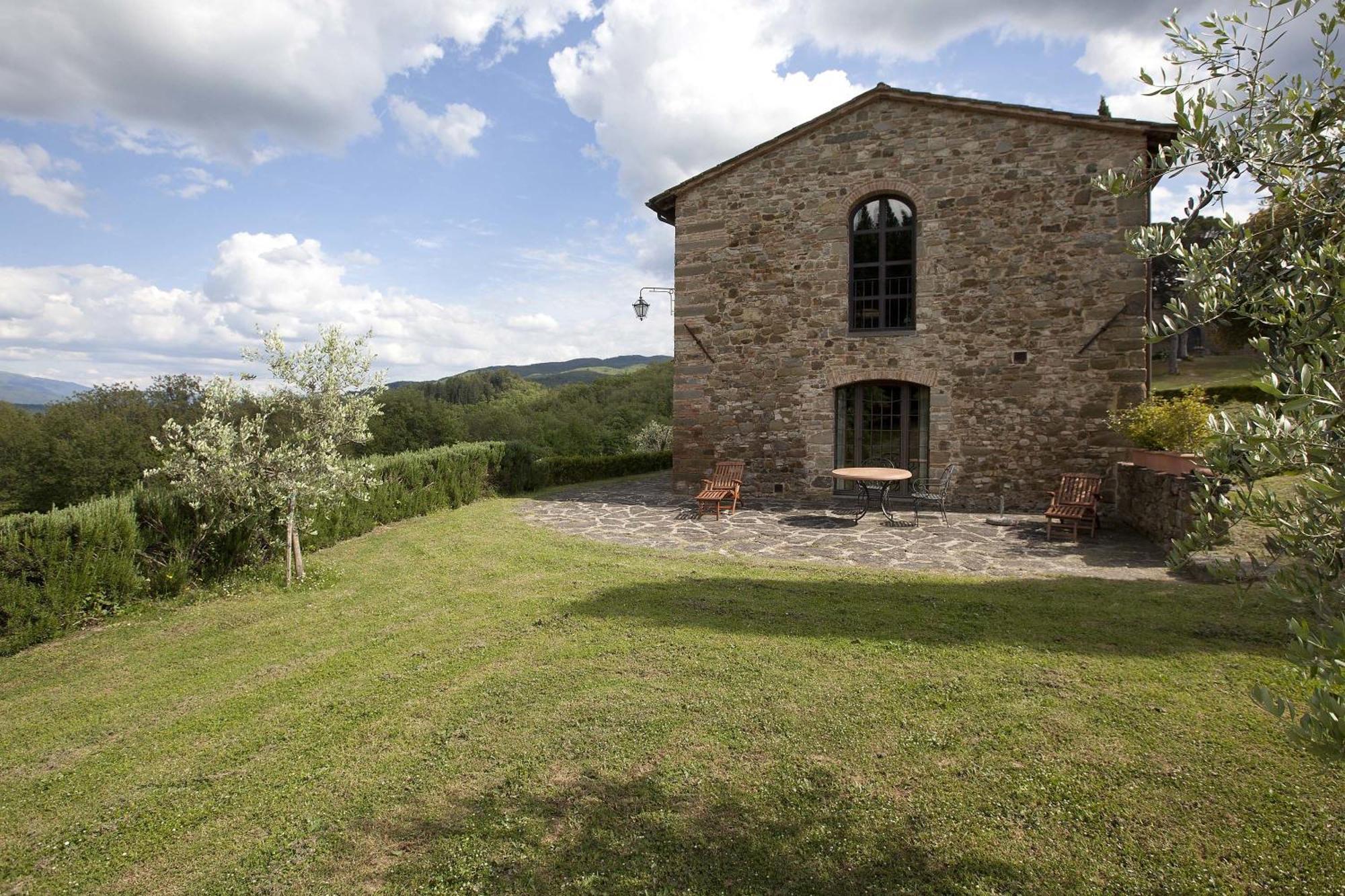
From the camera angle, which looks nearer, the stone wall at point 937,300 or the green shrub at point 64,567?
the green shrub at point 64,567

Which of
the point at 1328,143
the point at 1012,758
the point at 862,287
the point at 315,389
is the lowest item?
the point at 1012,758

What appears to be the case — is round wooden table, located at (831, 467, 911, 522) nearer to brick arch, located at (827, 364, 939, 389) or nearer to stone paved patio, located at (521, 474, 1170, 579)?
stone paved patio, located at (521, 474, 1170, 579)

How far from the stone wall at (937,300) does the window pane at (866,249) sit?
30cm

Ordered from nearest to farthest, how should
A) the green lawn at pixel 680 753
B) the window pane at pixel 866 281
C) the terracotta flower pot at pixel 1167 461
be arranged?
the green lawn at pixel 680 753 → the terracotta flower pot at pixel 1167 461 → the window pane at pixel 866 281

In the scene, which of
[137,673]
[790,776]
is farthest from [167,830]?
[790,776]

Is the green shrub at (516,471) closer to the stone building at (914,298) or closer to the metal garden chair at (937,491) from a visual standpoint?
the stone building at (914,298)

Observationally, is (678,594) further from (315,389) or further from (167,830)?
(315,389)

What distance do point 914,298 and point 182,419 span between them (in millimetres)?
36494

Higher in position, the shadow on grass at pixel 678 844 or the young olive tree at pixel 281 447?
the young olive tree at pixel 281 447

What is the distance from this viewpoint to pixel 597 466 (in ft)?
60.8

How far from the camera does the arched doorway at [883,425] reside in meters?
11.8

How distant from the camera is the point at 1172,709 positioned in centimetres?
387

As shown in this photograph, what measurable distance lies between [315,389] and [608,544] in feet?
14.0

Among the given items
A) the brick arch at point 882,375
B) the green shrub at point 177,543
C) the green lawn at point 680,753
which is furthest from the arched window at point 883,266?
the green shrub at point 177,543
